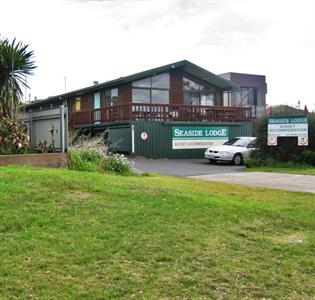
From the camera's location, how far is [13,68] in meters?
16.0

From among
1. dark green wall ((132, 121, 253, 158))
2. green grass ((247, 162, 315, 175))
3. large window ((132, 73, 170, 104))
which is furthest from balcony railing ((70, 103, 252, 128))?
green grass ((247, 162, 315, 175))

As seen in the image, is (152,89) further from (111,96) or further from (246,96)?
(246,96)

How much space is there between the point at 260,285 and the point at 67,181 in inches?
170

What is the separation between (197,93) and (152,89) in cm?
397

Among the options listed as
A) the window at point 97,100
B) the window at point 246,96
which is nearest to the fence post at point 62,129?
the window at point 97,100

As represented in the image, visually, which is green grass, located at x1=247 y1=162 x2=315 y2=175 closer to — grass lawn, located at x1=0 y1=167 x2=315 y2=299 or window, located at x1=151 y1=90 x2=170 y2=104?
grass lawn, located at x1=0 y1=167 x2=315 y2=299

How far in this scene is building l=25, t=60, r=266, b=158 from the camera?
25.8 m

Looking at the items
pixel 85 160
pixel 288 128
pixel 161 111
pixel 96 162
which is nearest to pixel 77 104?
pixel 161 111

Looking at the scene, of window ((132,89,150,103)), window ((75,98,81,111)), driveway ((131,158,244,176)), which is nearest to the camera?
driveway ((131,158,244,176))

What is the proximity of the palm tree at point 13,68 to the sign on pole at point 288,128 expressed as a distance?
32.9 feet

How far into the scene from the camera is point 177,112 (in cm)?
2739

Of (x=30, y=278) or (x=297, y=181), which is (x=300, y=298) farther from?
(x=297, y=181)

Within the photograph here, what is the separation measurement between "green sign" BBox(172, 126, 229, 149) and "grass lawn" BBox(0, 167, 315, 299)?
1831cm

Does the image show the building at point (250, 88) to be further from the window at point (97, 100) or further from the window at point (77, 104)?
the window at point (97, 100)
